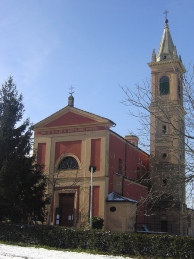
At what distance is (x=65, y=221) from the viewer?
33000mm

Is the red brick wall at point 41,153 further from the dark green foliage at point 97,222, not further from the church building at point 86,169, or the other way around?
the dark green foliage at point 97,222

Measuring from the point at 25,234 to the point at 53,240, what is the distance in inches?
84.6

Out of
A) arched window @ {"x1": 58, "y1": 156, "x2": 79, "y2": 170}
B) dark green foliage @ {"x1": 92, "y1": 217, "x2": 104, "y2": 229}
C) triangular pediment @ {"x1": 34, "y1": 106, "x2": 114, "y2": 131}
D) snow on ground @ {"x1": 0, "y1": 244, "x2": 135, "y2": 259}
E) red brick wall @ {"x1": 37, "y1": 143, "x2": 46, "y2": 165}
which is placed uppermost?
triangular pediment @ {"x1": 34, "y1": 106, "x2": 114, "y2": 131}

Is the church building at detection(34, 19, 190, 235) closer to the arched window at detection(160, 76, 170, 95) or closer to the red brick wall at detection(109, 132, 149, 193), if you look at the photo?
A: the red brick wall at detection(109, 132, 149, 193)

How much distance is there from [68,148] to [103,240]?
16180mm

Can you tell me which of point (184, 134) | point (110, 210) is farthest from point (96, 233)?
point (110, 210)

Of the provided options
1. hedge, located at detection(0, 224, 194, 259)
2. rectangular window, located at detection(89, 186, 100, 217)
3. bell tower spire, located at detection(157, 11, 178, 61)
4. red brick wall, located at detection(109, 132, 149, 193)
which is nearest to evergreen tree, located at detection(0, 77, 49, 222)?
hedge, located at detection(0, 224, 194, 259)

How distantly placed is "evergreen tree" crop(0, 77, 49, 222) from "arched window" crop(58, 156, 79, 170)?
6.26 m

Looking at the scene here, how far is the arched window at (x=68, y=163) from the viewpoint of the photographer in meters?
34.1

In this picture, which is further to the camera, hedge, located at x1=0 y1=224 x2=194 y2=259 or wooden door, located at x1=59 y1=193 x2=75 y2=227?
wooden door, located at x1=59 y1=193 x2=75 y2=227

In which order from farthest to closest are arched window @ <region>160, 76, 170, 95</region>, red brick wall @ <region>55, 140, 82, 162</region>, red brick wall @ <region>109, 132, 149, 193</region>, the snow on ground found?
arched window @ <region>160, 76, 170, 95</region>
red brick wall @ <region>55, 140, 82, 162</region>
red brick wall @ <region>109, 132, 149, 193</region>
the snow on ground

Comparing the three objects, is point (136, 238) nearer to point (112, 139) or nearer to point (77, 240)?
point (77, 240)

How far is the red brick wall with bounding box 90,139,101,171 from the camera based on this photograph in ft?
107

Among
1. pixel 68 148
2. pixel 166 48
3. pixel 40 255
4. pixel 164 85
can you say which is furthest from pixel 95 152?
pixel 166 48
